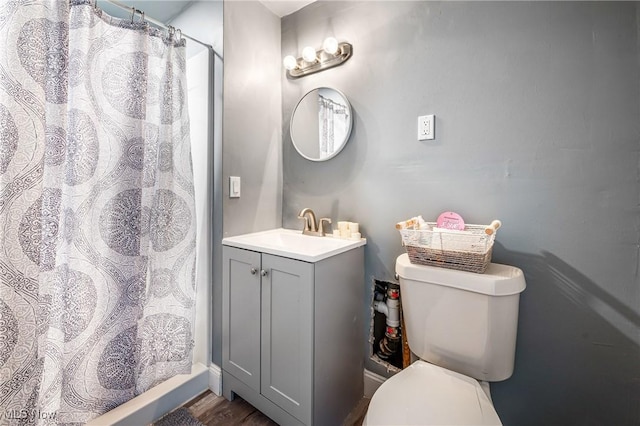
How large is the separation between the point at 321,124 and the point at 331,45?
396 mm

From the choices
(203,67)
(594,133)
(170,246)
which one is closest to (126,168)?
(170,246)

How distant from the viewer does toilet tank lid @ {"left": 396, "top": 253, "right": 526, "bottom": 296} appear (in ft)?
2.99

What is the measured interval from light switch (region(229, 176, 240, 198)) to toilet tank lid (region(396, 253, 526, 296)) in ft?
3.03

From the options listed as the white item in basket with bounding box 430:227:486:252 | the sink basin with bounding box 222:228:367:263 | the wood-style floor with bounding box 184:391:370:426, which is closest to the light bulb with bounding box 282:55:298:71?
the sink basin with bounding box 222:228:367:263

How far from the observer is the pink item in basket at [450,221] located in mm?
1104

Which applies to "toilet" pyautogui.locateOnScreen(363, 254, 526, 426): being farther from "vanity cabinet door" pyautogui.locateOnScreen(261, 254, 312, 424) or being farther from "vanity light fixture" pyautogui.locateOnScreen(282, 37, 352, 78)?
"vanity light fixture" pyautogui.locateOnScreen(282, 37, 352, 78)

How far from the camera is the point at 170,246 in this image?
1.29 m

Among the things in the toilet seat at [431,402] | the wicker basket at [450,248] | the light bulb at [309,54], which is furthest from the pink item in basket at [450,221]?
the light bulb at [309,54]

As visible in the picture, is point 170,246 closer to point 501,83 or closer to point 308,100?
point 308,100

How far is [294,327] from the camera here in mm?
1131

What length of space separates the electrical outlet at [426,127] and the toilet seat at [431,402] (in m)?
0.94

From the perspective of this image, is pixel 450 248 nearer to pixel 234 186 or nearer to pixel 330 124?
pixel 330 124

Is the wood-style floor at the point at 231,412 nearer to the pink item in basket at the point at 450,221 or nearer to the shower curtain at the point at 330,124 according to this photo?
the pink item in basket at the point at 450,221

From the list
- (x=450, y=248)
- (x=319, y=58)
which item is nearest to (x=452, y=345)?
(x=450, y=248)
